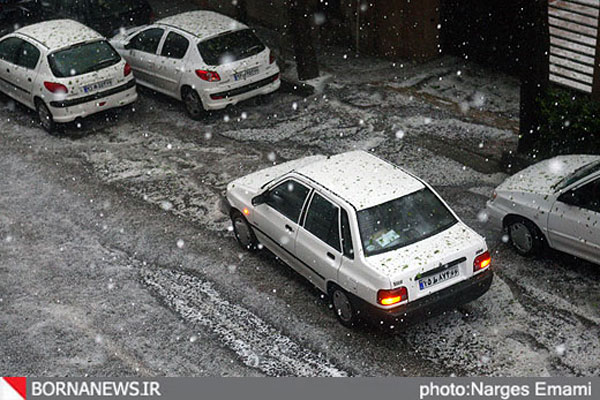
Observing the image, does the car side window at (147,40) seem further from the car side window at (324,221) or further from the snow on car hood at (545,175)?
the snow on car hood at (545,175)

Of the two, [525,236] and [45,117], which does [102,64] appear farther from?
[525,236]

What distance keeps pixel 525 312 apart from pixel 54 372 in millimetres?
5064

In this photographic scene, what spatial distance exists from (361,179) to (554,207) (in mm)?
2320

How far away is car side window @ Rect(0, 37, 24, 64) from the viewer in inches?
613

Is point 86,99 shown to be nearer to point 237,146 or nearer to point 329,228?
point 237,146

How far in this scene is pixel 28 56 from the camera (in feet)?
50.1

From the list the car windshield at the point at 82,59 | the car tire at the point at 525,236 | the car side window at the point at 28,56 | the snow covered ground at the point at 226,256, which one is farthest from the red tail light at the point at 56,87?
the car tire at the point at 525,236

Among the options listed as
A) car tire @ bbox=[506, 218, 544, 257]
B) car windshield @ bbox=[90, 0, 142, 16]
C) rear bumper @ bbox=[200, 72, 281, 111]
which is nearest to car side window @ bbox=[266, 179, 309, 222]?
car tire @ bbox=[506, 218, 544, 257]

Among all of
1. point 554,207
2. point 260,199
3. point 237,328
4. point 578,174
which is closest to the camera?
point 237,328

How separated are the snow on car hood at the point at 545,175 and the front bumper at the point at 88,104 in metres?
7.25

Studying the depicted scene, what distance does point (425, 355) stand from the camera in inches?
352

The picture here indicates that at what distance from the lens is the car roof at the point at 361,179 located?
9.38m

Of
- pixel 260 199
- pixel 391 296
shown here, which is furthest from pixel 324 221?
pixel 391 296

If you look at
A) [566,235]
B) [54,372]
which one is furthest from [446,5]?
[54,372]
